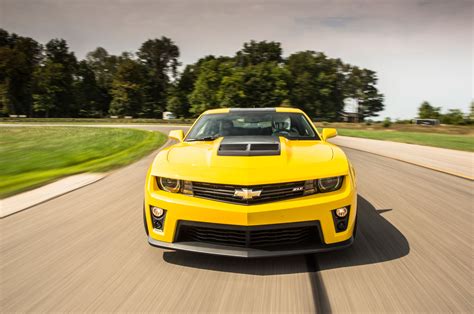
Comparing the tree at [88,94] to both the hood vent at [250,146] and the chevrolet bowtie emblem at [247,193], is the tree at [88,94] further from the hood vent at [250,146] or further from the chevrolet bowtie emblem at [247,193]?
the chevrolet bowtie emblem at [247,193]

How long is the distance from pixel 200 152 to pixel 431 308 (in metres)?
2.12

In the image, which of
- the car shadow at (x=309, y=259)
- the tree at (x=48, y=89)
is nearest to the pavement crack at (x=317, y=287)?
the car shadow at (x=309, y=259)

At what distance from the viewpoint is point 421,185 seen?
6.60m

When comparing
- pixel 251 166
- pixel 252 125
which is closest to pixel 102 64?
pixel 252 125

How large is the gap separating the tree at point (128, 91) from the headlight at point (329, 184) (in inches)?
2956

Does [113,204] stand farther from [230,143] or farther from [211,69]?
[211,69]

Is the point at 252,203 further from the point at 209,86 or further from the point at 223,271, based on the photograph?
the point at 209,86

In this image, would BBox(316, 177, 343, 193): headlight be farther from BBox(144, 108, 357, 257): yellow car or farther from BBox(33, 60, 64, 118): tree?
BBox(33, 60, 64, 118): tree

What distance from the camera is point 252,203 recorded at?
2904mm

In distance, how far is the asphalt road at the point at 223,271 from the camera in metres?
2.45

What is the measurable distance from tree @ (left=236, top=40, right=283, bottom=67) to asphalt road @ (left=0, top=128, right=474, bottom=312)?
8212cm

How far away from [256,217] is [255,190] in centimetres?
21

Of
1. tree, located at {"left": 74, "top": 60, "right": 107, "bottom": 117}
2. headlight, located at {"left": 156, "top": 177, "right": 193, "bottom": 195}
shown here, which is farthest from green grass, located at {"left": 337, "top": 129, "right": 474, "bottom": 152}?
tree, located at {"left": 74, "top": 60, "right": 107, "bottom": 117}

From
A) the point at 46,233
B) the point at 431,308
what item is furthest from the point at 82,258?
the point at 431,308
